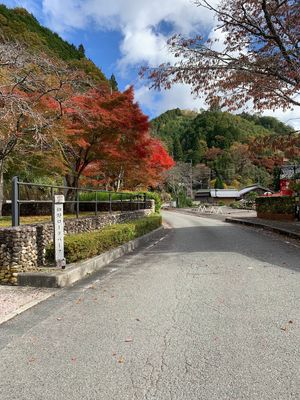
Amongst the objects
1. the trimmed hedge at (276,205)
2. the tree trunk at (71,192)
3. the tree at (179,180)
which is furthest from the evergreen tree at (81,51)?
the tree at (179,180)

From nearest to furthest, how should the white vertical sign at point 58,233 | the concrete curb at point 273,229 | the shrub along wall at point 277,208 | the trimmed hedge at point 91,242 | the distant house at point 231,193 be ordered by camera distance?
the white vertical sign at point 58,233, the trimmed hedge at point 91,242, the concrete curb at point 273,229, the shrub along wall at point 277,208, the distant house at point 231,193

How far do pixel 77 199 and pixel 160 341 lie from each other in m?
7.29

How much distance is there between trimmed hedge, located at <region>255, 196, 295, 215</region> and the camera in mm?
22866

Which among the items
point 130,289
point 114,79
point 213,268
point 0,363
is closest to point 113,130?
point 213,268

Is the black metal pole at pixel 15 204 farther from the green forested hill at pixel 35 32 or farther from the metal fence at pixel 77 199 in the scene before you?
the green forested hill at pixel 35 32

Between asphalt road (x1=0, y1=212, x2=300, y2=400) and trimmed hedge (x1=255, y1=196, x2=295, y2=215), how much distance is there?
53.9 ft

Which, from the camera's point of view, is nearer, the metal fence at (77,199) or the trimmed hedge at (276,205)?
the metal fence at (77,199)

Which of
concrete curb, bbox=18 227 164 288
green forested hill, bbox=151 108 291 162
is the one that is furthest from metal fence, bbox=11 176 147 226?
green forested hill, bbox=151 108 291 162

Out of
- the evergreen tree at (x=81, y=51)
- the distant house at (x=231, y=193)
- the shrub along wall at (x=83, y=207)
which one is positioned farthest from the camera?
the distant house at (x=231, y=193)

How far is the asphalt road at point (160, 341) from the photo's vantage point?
314 centimetres

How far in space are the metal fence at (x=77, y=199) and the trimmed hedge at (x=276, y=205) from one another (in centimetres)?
805

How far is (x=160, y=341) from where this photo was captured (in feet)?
13.6

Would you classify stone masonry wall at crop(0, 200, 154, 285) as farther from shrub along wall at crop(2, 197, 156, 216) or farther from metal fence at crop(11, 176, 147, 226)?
shrub along wall at crop(2, 197, 156, 216)

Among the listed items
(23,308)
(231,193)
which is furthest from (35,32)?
(231,193)
